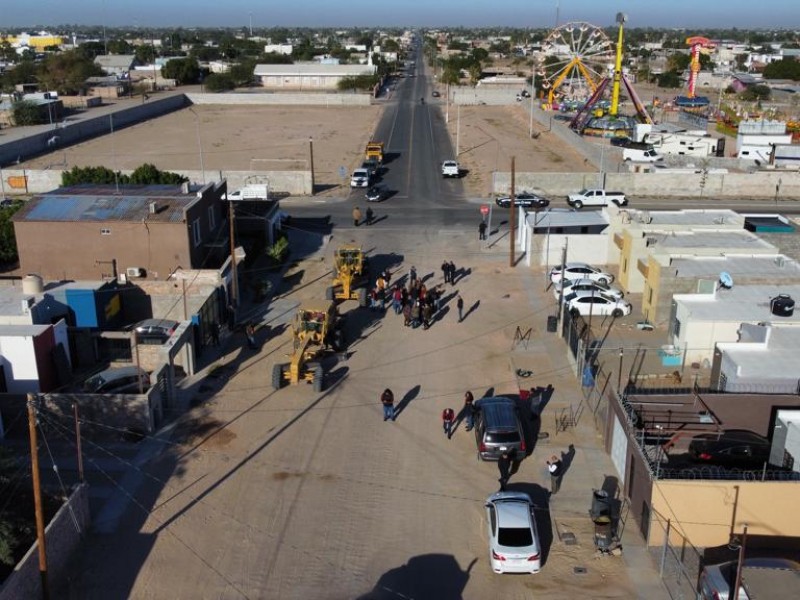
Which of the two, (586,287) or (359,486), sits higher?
(586,287)

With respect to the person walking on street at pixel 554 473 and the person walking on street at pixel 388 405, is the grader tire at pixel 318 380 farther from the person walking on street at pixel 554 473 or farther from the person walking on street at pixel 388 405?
the person walking on street at pixel 554 473

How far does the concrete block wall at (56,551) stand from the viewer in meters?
13.5

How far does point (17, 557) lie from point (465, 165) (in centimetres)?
4843

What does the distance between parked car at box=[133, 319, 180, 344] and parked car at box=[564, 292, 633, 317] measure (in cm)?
1424

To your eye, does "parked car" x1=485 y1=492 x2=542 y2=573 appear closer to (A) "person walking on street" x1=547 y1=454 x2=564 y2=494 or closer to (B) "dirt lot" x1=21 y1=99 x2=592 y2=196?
(A) "person walking on street" x1=547 y1=454 x2=564 y2=494

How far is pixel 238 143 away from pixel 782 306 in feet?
179

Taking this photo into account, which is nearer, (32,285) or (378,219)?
(32,285)

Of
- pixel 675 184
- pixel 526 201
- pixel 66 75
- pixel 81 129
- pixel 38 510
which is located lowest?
pixel 526 201

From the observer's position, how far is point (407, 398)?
899 inches

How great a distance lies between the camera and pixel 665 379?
23.8 meters

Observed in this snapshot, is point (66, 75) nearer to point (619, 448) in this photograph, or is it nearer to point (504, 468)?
point (504, 468)

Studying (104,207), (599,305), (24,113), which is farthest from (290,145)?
(599,305)

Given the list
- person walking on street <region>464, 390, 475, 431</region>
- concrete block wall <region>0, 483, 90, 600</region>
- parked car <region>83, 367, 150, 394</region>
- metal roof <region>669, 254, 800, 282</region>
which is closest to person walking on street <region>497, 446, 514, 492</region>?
person walking on street <region>464, 390, 475, 431</region>

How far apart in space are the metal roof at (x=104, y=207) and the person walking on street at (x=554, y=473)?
18.4m
